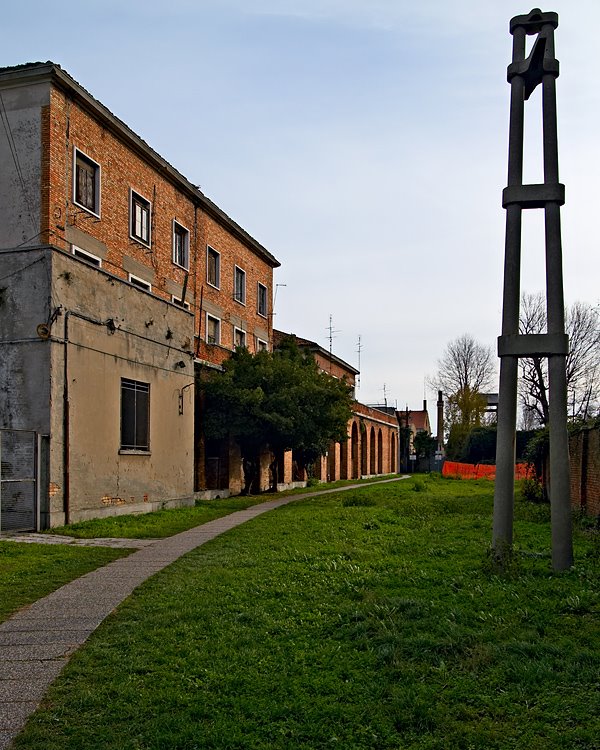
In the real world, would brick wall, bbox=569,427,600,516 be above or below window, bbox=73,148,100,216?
below

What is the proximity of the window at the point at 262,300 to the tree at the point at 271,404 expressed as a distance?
329 inches

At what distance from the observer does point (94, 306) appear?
51.5ft

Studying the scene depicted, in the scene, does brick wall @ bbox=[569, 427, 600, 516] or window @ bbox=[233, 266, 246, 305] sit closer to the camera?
brick wall @ bbox=[569, 427, 600, 516]

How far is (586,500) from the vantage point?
16656mm

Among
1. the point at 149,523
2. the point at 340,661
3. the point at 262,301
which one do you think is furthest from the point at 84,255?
the point at 340,661

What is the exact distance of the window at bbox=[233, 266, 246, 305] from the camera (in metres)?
32.3

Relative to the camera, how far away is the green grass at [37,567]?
815 centimetres

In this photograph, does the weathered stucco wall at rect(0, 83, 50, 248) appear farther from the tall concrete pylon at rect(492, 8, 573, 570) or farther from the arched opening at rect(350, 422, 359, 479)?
the arched opening at rect(350, 422, 359, 479)

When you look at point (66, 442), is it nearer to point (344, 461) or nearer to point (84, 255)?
point (84, 255)

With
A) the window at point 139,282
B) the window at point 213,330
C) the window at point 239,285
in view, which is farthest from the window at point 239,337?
the window at point 139,282

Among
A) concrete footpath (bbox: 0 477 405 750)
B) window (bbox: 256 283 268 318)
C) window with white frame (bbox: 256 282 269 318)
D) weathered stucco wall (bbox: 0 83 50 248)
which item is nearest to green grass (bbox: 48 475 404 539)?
concrete footpath (bbox: 0 477 405 750)

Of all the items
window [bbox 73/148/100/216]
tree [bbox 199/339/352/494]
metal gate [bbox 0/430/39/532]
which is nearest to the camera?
metal gate [bbox 0/430/39/532]

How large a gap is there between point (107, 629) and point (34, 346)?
8.62 m

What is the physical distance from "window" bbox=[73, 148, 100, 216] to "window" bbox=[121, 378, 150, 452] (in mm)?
5640
